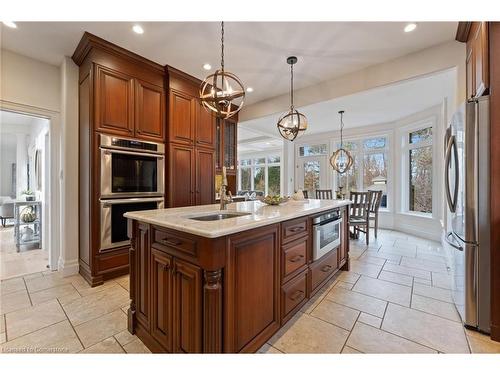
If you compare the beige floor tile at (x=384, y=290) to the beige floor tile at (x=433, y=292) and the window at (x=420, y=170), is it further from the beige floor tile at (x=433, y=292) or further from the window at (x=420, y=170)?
the window at (x=420, y=170)

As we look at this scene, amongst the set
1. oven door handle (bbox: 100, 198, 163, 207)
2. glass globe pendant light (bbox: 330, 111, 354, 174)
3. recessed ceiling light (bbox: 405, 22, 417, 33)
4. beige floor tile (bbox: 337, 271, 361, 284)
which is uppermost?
recessed ceiling light (bbox: 405, 22, 417, 33)

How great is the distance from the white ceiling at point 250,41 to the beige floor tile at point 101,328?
2.86 m

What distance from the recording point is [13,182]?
7449 millimetres

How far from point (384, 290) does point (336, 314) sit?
841mm

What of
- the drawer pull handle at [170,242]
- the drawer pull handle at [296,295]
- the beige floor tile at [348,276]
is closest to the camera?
the drawer pull handle at [170,242]

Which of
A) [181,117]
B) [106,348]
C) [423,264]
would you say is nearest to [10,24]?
[181,117]

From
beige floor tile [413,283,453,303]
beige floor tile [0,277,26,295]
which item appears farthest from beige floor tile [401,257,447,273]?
beige floor tile [0,277,26,295]

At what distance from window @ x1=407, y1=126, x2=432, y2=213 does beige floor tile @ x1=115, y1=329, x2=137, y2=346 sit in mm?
6042

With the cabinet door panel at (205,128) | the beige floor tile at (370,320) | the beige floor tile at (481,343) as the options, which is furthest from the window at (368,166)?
the beige floor tile at (370,320)

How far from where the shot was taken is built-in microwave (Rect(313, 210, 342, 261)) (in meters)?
2.12

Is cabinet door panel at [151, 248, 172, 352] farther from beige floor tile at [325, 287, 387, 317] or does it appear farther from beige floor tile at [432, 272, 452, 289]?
beige floor tile at [432, 272, 452, 289]

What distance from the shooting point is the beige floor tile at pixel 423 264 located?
3.04 m

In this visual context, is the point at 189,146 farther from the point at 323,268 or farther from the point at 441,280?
the point at 441,280

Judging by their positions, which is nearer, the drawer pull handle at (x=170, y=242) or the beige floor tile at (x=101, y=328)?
the drawer pull handle at (x=170, y=242)
